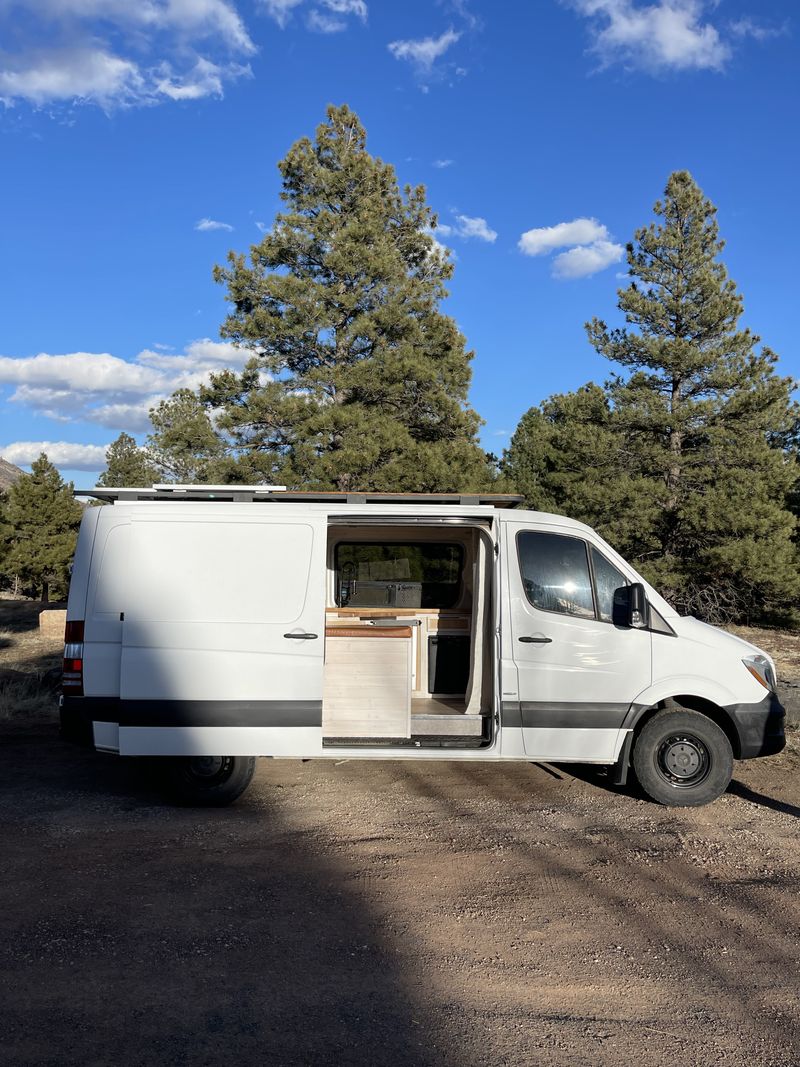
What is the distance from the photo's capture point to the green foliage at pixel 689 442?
19.0 m

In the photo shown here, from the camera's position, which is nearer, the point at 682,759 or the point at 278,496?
the point at 682,759

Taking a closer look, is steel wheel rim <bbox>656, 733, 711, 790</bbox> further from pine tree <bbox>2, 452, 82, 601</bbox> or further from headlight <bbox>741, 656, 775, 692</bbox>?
pine tree <bbox>2, 452, 82, 601</bbox>

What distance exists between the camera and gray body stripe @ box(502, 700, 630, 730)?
6.26 metres

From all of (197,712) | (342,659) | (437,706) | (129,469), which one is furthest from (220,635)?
(129,469)

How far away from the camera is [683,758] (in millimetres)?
6438

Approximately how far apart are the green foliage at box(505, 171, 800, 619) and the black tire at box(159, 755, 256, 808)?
14823 mm

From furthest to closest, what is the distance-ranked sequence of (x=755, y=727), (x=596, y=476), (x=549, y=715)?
(x=596, y=476)
(x=755, y=727)
(x=549, y=715)

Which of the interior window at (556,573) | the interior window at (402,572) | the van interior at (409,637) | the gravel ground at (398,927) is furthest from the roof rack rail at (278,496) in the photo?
the gravel ground at (398,927)

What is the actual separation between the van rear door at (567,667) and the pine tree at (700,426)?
43.9ft

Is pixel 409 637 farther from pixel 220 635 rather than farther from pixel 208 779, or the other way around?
pixel 208 779

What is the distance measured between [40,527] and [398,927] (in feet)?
104

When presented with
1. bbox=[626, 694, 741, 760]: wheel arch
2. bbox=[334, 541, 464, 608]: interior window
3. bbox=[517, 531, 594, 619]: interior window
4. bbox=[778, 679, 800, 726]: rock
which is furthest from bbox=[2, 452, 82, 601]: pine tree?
bbox=[626, 694, 741, 760]: wheel arch

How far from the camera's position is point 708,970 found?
12.9 ft

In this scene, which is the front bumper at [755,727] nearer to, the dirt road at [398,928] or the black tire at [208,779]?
the dirt road at [398,928]
